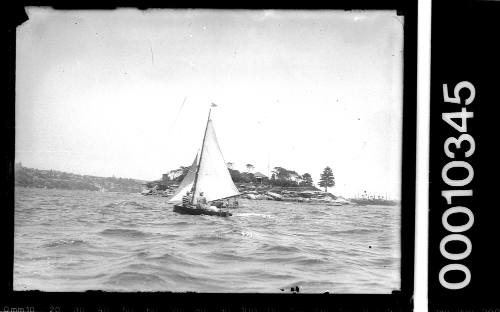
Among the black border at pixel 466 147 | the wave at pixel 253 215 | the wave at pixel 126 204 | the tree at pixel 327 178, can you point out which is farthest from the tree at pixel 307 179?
the wave at pixel 126 204

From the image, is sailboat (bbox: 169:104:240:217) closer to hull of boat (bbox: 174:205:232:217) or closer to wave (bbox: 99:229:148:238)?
hull of boat (bbox: 174:205:232:217)

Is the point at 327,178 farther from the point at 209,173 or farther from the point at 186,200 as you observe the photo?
the point at 186,200

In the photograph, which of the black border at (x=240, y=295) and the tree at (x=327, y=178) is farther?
the tree at (x=327, y=178)

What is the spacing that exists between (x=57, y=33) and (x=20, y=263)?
117 centimetres

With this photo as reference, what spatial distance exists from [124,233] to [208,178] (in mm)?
510

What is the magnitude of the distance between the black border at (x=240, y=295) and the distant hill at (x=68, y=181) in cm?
6

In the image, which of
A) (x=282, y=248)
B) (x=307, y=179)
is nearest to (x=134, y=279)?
(x=282, y=248)

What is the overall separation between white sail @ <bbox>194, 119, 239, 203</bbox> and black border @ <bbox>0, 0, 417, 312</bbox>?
55cm

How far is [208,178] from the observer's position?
2482 millimetres

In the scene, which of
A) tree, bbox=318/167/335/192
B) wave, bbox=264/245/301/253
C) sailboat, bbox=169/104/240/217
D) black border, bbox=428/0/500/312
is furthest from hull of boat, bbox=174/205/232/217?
black border, bbox=428/0/500/312

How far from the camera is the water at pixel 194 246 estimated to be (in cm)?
242

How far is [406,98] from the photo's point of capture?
7.98 feet

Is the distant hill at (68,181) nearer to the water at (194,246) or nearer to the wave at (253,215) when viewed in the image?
the water at (194,246)

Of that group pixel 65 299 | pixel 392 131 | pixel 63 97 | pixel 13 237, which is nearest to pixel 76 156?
pixel 63 97
